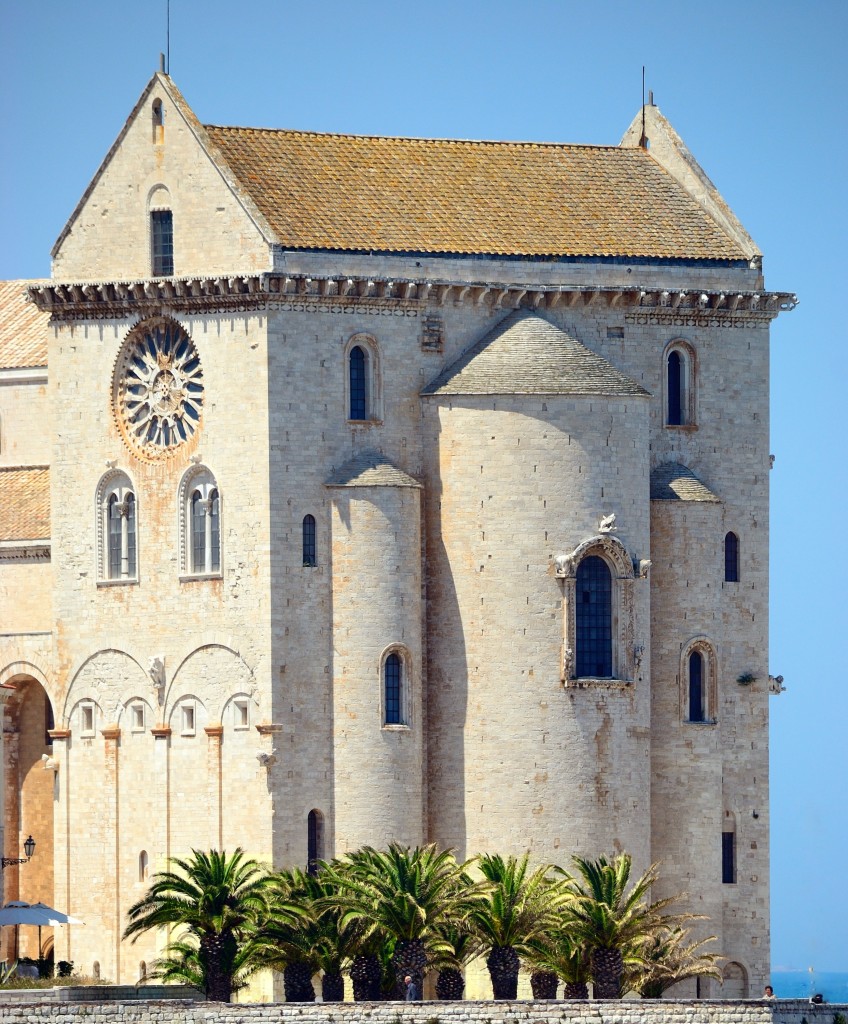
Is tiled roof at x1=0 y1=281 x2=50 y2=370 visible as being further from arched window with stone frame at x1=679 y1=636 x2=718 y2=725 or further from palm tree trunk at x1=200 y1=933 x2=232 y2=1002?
palm tree trunk at x1=200 y1=933 x2=232 y2=1002

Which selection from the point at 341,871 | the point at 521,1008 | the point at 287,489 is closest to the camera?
the point at 521,1008

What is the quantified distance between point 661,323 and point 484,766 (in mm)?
11332

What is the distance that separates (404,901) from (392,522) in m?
11.1

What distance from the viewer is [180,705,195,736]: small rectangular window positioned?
7962 cm

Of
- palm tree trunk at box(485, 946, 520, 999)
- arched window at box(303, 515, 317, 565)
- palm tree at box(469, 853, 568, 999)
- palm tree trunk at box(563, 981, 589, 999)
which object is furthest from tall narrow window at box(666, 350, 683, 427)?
palm tree trunk at box(563, 981, 589, 999)

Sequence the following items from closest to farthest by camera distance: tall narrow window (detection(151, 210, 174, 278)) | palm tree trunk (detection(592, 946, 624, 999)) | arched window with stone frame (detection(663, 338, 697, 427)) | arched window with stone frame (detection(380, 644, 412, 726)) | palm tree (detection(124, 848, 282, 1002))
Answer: palm tree trunk (detection(592, 946, 624, 999)), palm tree (detection(124, 848, 282, 1002)), arched window with stone frame (detection(380, 644, 412, 726)), tall narrow window (detection(151, 210, 174, 278)), arched window with stone frame (detection(663, 338, 697, 427))

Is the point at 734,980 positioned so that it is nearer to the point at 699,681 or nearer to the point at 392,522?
the point at 699,681

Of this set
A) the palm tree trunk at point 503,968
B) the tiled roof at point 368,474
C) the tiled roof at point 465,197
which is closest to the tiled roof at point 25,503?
the tiled roof at point 368,474

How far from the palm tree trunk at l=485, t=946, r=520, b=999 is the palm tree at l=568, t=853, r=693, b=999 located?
131cm

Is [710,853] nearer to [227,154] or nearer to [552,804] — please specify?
[552,804]

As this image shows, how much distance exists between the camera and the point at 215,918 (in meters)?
71.4

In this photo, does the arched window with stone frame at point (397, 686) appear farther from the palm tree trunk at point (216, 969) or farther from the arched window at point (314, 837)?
the palm tree trunk at point (216, 969)

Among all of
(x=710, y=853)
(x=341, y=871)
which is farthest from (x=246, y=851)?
(x=710, y=853)

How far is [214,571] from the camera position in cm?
7925
